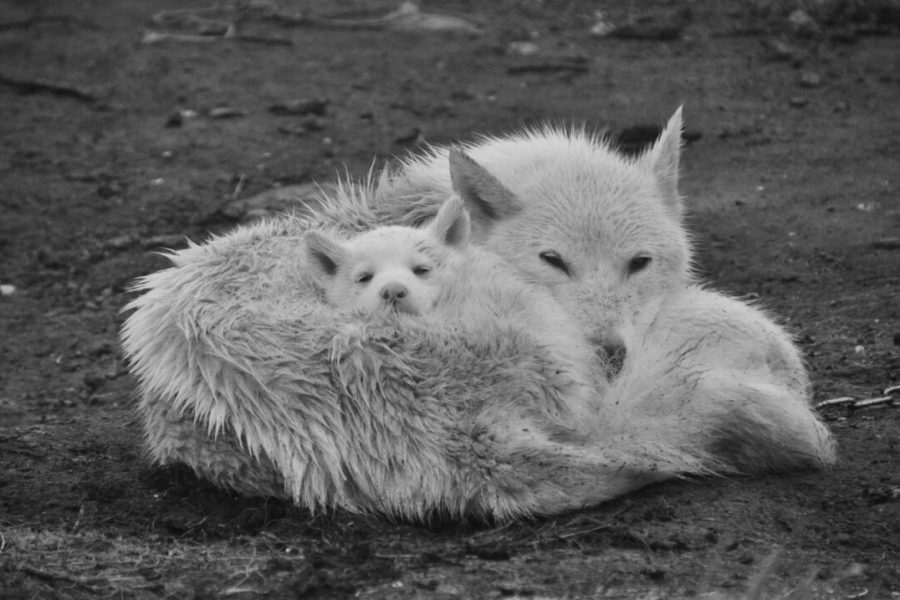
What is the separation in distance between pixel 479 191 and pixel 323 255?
2.84 feet

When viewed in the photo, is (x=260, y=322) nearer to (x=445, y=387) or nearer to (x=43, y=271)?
(x=445, y=387)

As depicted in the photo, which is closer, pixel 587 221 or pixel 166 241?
pixel 587 221

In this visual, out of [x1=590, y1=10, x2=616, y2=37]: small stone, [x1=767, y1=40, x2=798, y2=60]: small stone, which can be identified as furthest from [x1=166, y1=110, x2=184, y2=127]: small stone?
[x1=767, y1=40, x2=798, y2=60]: small stone

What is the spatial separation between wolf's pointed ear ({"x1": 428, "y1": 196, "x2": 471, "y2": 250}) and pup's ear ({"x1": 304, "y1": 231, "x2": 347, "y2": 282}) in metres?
0.44

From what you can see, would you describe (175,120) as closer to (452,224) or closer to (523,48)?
(523,48)

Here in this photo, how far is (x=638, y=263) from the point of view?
574 centimetres

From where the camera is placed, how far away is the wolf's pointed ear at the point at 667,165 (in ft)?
20.3

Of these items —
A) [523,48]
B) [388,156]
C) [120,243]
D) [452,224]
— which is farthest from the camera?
[523,48]

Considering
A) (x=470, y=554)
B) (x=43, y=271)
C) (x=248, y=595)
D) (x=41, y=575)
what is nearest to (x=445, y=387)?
(x=470, y=554)

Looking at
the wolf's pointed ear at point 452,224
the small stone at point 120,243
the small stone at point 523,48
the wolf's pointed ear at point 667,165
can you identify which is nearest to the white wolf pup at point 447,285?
the wolf's pointed ear at point 452,224

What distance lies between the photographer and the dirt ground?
175 inches

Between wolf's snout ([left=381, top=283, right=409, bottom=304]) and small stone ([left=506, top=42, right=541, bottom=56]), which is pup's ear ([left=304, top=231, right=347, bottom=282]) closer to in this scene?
wolf's snout ([left=381, top=283, right=409, bottom=304])

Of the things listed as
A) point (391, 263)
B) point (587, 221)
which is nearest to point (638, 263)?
point (587, 221)

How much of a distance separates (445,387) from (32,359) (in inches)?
170
